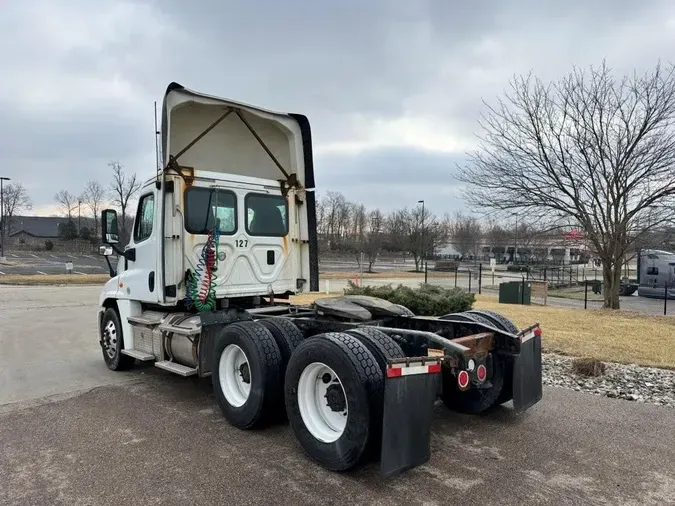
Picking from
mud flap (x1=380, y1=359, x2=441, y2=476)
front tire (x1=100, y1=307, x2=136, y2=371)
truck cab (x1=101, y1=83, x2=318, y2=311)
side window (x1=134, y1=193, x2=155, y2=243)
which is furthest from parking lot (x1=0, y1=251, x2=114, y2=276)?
mud flap (x1=380, y1=359, x2=441, y2=476)

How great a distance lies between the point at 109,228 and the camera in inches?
271

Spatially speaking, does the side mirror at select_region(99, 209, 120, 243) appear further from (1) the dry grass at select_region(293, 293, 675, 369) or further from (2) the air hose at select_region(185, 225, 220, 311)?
(1) the dry grass at select_region(293, 293, 675, 369)

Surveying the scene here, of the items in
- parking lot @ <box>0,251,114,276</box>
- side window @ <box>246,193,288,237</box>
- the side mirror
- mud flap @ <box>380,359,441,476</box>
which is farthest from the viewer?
parking lot @ <box>0,251,114,276</box>

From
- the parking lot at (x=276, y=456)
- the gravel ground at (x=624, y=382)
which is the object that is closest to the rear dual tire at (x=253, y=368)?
the parking lot at (x=276, y=456)

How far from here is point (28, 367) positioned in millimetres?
7434

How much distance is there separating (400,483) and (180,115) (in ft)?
16.3

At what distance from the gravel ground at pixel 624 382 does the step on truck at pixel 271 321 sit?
1713 millimetres

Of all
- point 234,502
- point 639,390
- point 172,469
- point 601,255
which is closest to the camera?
point 234,502

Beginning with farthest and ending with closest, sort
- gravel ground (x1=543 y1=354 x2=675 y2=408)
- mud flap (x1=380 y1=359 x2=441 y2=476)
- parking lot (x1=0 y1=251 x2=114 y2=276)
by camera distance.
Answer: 1. parking lot (x1=0 y1=251 x2=114 y2=276)
2. gravel ground (x1=543 y1=354 x2=675 y2=408)
3. mud flap (x1=380 y1=359 x2=441 y2=476)

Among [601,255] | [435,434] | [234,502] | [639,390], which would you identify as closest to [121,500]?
[234,502]

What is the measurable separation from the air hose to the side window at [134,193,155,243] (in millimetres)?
832

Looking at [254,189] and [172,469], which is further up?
[254,189]

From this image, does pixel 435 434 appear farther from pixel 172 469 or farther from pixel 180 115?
pixel 180 115

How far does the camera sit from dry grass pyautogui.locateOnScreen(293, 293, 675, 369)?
768cm
